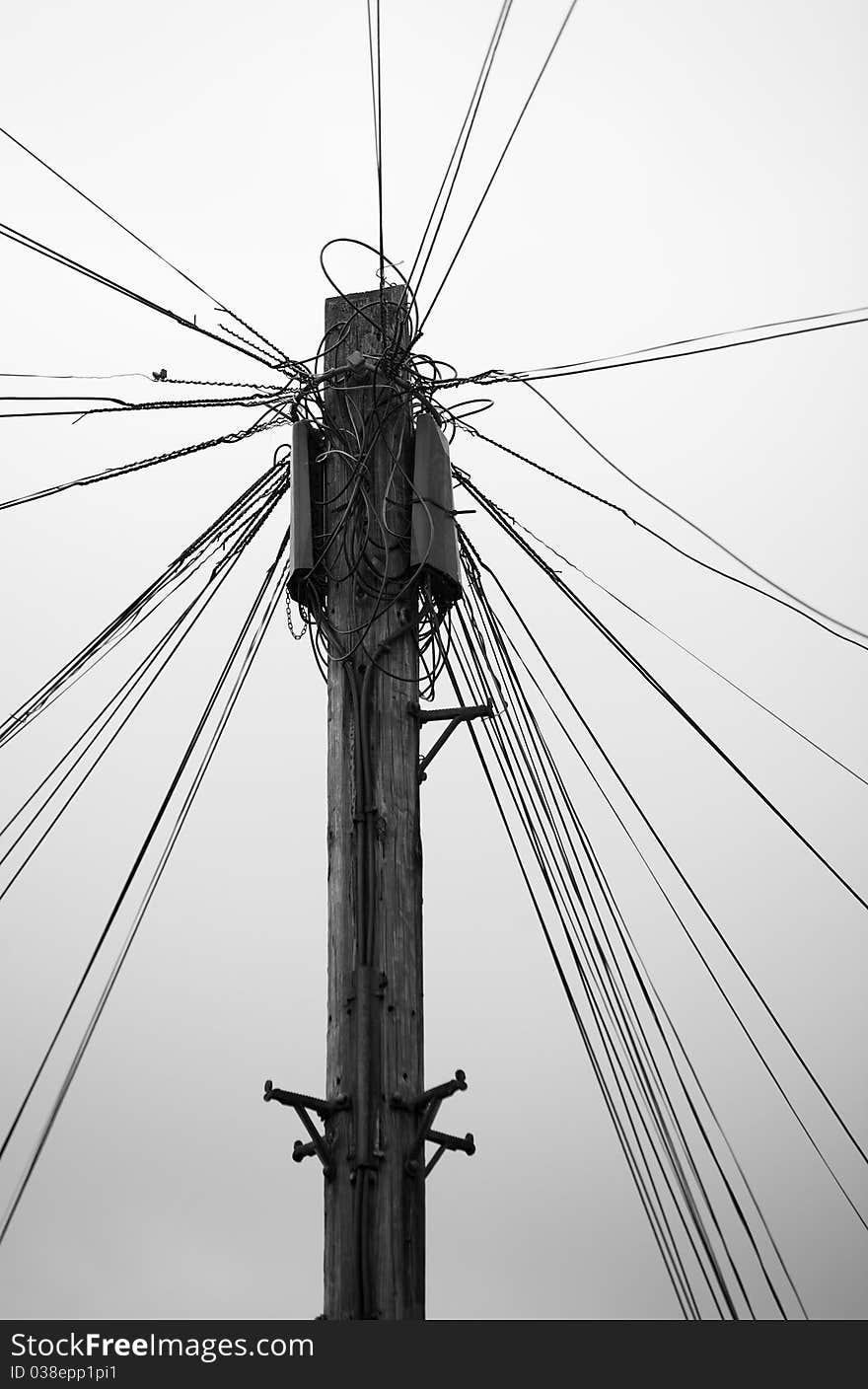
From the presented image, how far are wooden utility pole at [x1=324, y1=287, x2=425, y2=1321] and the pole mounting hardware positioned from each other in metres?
0.02

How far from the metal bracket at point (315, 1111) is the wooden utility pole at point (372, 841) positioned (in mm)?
37

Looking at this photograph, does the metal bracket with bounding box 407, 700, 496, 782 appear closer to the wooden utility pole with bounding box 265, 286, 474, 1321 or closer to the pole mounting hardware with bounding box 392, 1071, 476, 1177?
the wooden utility pole with bounding box 265, 286, 474, 1321

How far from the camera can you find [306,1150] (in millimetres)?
4656

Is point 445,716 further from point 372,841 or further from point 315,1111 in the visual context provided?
point 315,1111

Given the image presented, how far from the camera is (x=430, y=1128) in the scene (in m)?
4.69

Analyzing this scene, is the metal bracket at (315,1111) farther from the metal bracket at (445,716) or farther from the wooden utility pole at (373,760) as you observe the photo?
the metal bracket at (445,716)

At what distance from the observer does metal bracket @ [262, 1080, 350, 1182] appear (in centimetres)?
461

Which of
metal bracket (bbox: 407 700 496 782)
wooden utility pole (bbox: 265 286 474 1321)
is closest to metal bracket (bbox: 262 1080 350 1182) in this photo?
wooden utility pole (bbox: 265 286 474 1321)

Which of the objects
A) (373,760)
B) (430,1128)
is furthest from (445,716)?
(430,1128)
